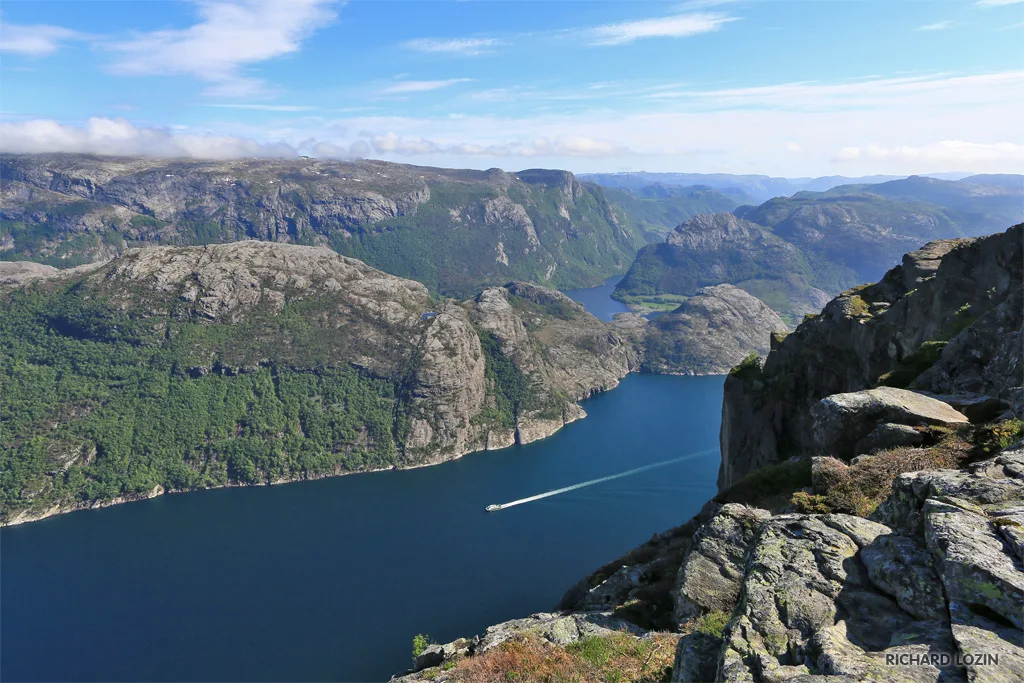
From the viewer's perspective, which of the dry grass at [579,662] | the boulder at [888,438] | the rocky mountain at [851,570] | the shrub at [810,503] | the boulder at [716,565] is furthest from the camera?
the boulder at [888,438]

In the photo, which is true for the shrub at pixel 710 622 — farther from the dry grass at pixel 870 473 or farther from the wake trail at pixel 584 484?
the wake trail at pixel 584 484

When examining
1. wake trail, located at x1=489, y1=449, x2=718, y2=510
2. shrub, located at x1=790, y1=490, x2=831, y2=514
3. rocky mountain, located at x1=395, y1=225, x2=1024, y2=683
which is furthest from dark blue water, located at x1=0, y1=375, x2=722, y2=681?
shrub, located at x1=790, y1=490, x2=831, y2=514

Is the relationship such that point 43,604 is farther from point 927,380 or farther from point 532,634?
point 927,380

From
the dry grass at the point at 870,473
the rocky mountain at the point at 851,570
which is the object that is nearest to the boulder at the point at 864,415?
the rocky mountain at the point at 851,570

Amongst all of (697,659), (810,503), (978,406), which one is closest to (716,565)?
(810,503)

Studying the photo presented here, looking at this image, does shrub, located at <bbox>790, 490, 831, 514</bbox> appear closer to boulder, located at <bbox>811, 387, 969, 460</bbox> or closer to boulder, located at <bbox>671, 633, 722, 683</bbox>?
boulder, located at <bbox>671, 633, 722, 683</bbox>

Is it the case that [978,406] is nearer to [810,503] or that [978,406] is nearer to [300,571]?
[810,503]
